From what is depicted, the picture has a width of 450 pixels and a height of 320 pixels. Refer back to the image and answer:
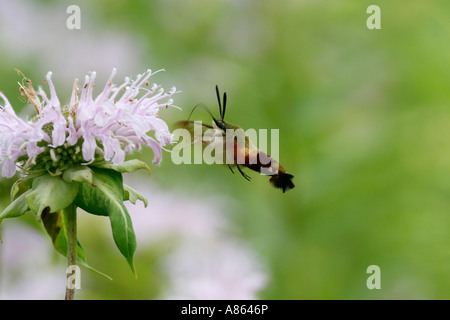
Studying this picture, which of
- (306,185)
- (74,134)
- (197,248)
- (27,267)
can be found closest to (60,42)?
(27,267)

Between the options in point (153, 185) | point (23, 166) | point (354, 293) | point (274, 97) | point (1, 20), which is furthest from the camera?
point (1, 20)

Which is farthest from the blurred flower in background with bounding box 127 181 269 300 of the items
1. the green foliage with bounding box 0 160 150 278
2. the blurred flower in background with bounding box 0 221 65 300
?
the green foliage with bounding box 0 160 150 278

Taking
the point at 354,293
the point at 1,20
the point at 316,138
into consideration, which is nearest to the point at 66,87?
the point at 1,20

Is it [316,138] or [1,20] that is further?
[1,20]

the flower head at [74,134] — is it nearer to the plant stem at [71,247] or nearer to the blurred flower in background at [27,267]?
the plant stem at [71,247]

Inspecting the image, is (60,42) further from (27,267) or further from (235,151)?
(235,151)

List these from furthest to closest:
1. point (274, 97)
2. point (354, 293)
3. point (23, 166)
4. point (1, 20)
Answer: point (1, 20)
point (274, 97)
point (354, 293)
point (23, 166)

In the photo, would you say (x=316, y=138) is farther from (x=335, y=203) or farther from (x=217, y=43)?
(x=217, y=43)
